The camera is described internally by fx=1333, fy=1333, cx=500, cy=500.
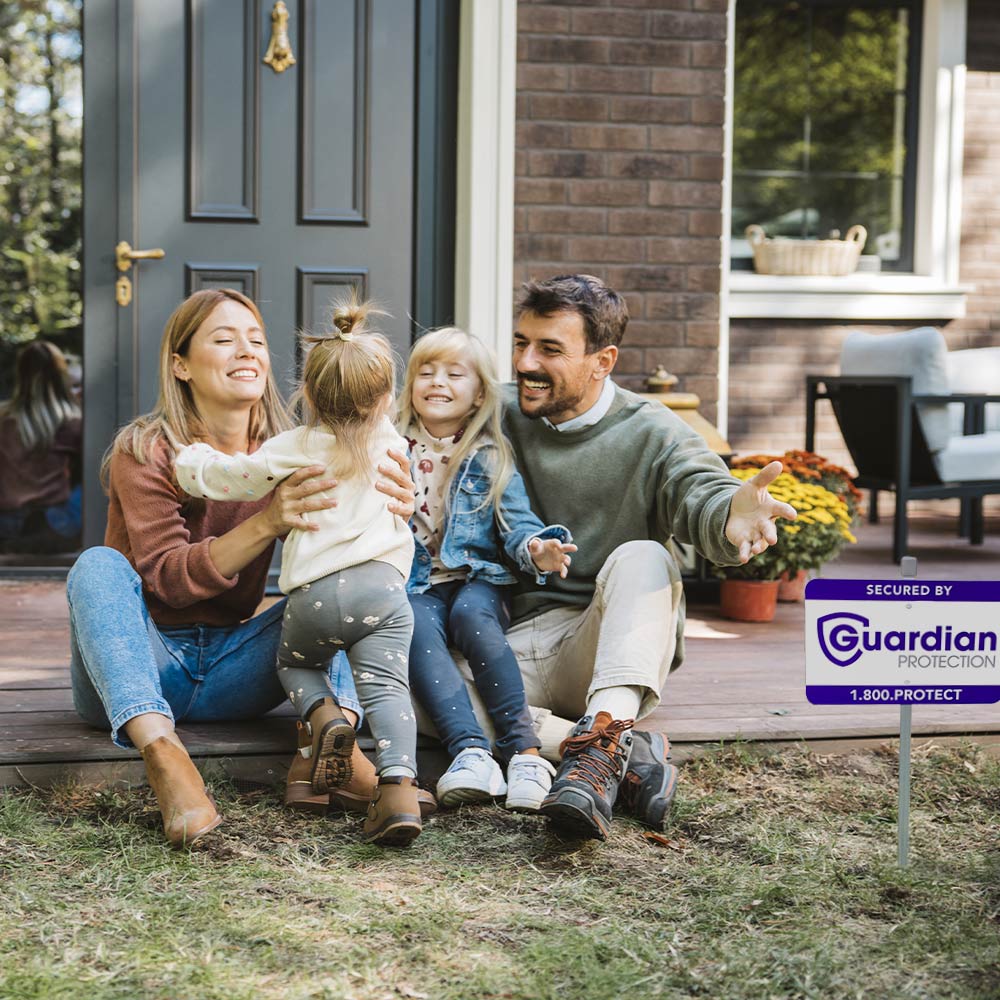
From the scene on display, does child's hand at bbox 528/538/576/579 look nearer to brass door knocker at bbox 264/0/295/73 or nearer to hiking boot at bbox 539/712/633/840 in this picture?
hiking boot at bbox 539/712/633/840

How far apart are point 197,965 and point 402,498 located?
0.93 m

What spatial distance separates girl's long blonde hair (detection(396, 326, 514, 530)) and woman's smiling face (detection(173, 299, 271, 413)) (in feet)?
1.08

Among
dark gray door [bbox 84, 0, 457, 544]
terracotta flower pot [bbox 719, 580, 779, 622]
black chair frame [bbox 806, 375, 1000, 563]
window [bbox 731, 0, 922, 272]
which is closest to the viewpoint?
terracotta flower pot [bbox 719, 580, 779, 622]

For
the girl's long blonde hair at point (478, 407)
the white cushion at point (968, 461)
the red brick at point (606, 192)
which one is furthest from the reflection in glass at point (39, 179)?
the girl's long blonde hair at point (478, 407)

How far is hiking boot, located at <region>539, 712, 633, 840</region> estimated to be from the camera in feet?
7.53

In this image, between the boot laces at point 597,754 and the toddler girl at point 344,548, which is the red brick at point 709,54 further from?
the boot laces at point 597,754

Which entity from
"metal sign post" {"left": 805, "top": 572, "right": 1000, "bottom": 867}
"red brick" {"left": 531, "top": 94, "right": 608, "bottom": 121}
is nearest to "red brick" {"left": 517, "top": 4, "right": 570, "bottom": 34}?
"red brick" {"left": 531, "top": 94, "right": 608, "bottom": 121}

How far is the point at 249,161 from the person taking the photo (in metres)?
4.39

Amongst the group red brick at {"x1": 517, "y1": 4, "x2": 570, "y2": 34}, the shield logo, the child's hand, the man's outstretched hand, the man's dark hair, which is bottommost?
the shield logo

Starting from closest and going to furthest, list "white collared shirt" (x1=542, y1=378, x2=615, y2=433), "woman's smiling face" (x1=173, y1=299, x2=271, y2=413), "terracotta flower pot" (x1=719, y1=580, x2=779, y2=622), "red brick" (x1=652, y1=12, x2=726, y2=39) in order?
1. "woman's smiling face" (x1=173, y1=299, x2=271, y2=413)
2. "white collared shirt" (x1=542, y1=378, x2=615, y2=433)
3. "terracotta flower pot" (x1=719, y1=580, x2=779, y2=622)
4. "red brick" (x1=652, y1=12, x2=726, y2=39)

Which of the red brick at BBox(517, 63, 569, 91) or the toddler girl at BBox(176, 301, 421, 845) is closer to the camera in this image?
the toddler girl at BBox(176, 301, 421, 845)

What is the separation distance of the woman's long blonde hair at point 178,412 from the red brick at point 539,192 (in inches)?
76.3

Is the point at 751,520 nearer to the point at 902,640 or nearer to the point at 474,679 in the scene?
the point at 902,640

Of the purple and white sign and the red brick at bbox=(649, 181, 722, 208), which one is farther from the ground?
Answer: the red brick at bbox=(649, 181, 722, 208)
